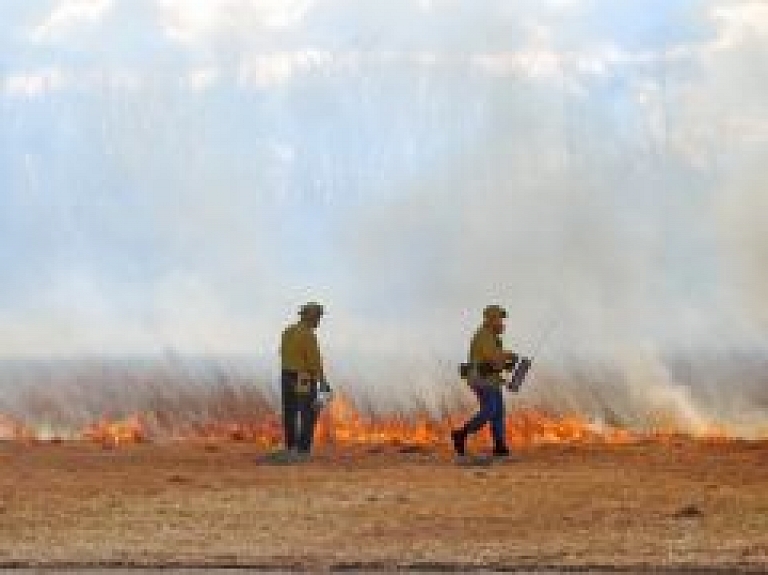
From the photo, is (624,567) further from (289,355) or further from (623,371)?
(623,371)

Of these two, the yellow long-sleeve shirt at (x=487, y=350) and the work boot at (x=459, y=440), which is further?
the work boot at (x=459, y=440)

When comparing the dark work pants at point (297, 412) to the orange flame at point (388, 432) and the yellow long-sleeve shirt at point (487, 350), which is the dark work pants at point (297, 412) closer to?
the yellow long-sleeve shirt at point (487, 350)

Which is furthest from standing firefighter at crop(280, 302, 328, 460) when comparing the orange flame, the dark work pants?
the orange flame

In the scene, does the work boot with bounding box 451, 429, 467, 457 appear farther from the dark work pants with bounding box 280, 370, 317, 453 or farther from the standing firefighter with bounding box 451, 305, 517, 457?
the dark work pants with bounding box 280, 370, 317, 453

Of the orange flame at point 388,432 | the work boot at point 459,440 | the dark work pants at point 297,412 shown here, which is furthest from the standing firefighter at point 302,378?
the orange flame at point 388,432

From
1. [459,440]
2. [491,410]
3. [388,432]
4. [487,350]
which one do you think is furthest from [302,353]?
[388,432]

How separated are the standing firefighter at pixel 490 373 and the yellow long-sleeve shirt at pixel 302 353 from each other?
78.6 inches

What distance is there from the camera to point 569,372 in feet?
232

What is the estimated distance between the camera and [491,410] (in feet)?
78.8

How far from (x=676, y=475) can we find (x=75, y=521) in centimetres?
701

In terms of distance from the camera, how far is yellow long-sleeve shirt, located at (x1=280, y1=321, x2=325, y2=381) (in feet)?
80.8

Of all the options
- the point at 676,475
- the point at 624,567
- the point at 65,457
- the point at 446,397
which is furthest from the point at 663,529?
the point at 446,397

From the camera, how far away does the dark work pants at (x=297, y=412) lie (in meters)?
24.7

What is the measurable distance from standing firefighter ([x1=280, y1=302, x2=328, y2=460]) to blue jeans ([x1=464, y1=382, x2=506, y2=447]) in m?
2.01
